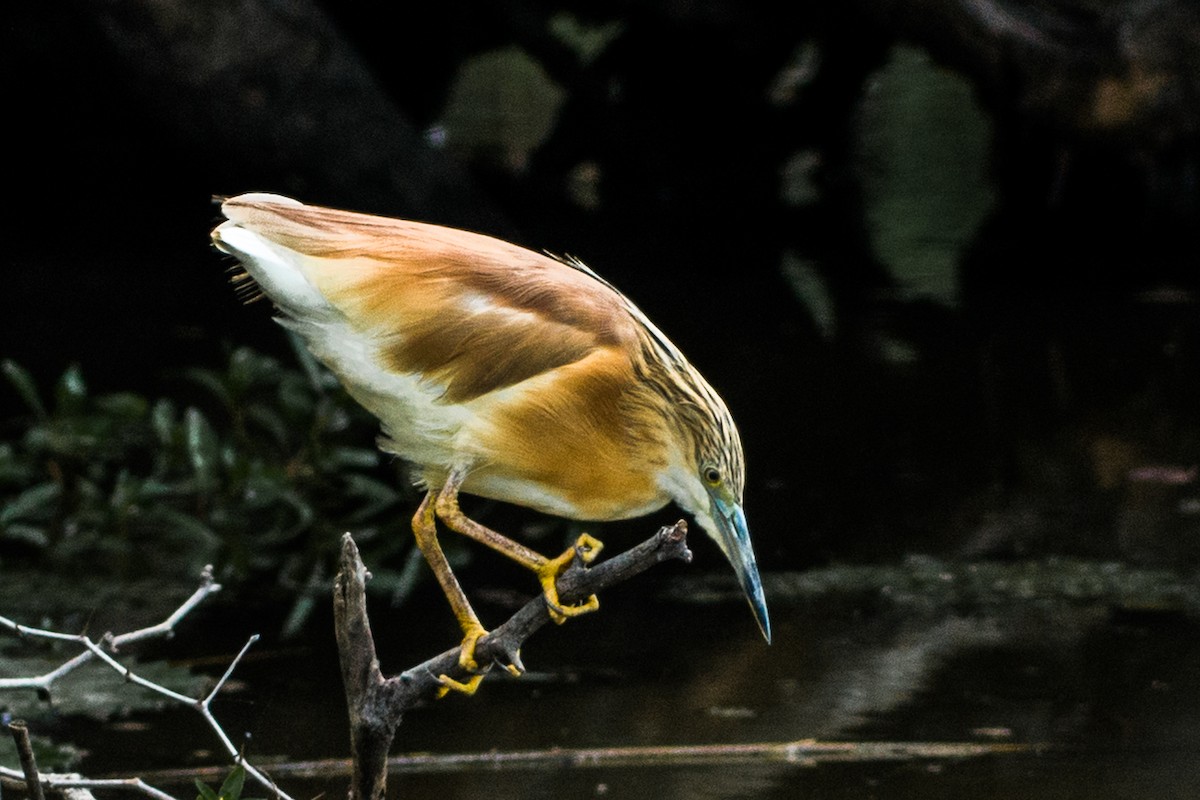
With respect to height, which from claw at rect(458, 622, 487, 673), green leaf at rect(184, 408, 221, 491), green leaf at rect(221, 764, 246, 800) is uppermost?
claw at rect(458, 622, 487, 673)

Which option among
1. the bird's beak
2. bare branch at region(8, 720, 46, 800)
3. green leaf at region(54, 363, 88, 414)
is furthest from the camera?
green leaf at region(54, 363, 88, 414)

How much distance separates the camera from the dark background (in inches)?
276

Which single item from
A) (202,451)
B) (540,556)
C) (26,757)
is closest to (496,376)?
(540,556)

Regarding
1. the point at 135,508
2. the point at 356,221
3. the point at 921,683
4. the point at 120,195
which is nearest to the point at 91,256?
the point at 120,195

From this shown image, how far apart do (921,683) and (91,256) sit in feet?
22.3

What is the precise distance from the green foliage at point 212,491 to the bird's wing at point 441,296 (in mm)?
2849

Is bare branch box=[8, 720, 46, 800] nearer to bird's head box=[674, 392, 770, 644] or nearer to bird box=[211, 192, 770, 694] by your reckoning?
bird box=[211, 192, 770, 694]

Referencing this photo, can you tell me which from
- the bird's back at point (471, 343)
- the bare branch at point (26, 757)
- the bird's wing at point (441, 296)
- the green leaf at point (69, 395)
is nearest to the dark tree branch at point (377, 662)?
the bird's back at point (471, 343)

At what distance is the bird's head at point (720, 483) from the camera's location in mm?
2861

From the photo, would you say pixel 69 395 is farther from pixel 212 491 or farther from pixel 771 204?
pixel 771 204

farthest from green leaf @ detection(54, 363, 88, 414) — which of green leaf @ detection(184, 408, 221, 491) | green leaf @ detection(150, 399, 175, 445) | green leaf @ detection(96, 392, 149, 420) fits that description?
green leaf @ detection(184, 408, 221, 491)

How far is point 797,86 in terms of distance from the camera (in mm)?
12586

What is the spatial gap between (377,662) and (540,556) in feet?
1.07

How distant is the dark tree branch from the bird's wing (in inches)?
13.7
